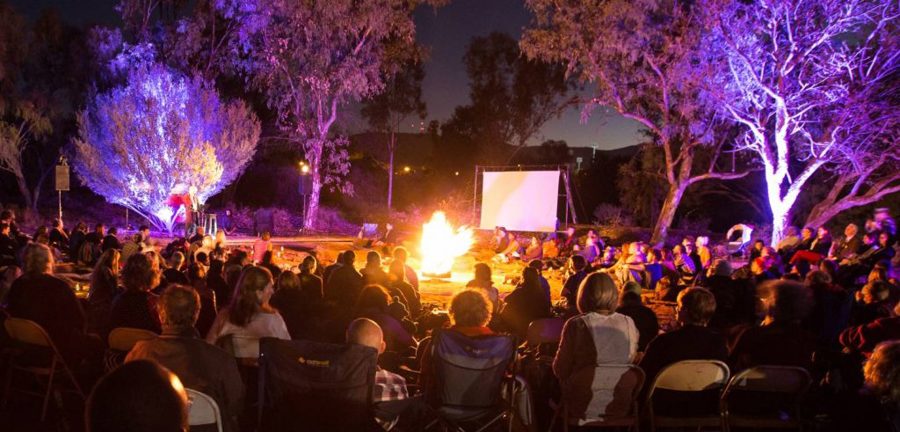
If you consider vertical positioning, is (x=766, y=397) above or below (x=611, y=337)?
below

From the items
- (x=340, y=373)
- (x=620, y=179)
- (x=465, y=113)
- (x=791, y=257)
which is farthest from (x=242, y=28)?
(x=340, y=373)

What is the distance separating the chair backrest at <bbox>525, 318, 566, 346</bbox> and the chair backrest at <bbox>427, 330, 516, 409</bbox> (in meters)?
1.29

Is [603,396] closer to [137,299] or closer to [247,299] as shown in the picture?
[247,299]

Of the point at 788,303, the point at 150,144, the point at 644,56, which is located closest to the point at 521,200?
the point at 644,56

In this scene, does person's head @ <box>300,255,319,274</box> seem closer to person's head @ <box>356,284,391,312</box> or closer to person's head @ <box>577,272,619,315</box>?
person's head @ <box>356,284,391,312</box>

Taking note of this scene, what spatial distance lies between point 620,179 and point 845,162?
1136 centimetres

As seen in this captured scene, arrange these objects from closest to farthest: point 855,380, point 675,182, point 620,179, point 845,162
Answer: point 855,380 → point 845,162 → point 675,182 → point 620,179

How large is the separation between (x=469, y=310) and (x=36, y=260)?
3231mm

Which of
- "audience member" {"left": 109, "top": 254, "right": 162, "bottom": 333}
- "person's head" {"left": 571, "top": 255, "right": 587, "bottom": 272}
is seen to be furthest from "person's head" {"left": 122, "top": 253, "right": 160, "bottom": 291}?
"person's head" {"left": 571, "top": 255, "right": 587, "bottom": 272}

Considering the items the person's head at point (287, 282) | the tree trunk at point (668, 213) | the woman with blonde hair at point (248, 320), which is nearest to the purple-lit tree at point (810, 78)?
the tree trunk at point (668, 213)

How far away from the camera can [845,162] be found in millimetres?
16047

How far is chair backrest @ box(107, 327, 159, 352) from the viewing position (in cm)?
→ 375

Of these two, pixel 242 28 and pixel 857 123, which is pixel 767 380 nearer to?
pixel 857 123

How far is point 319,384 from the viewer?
3.13 m
